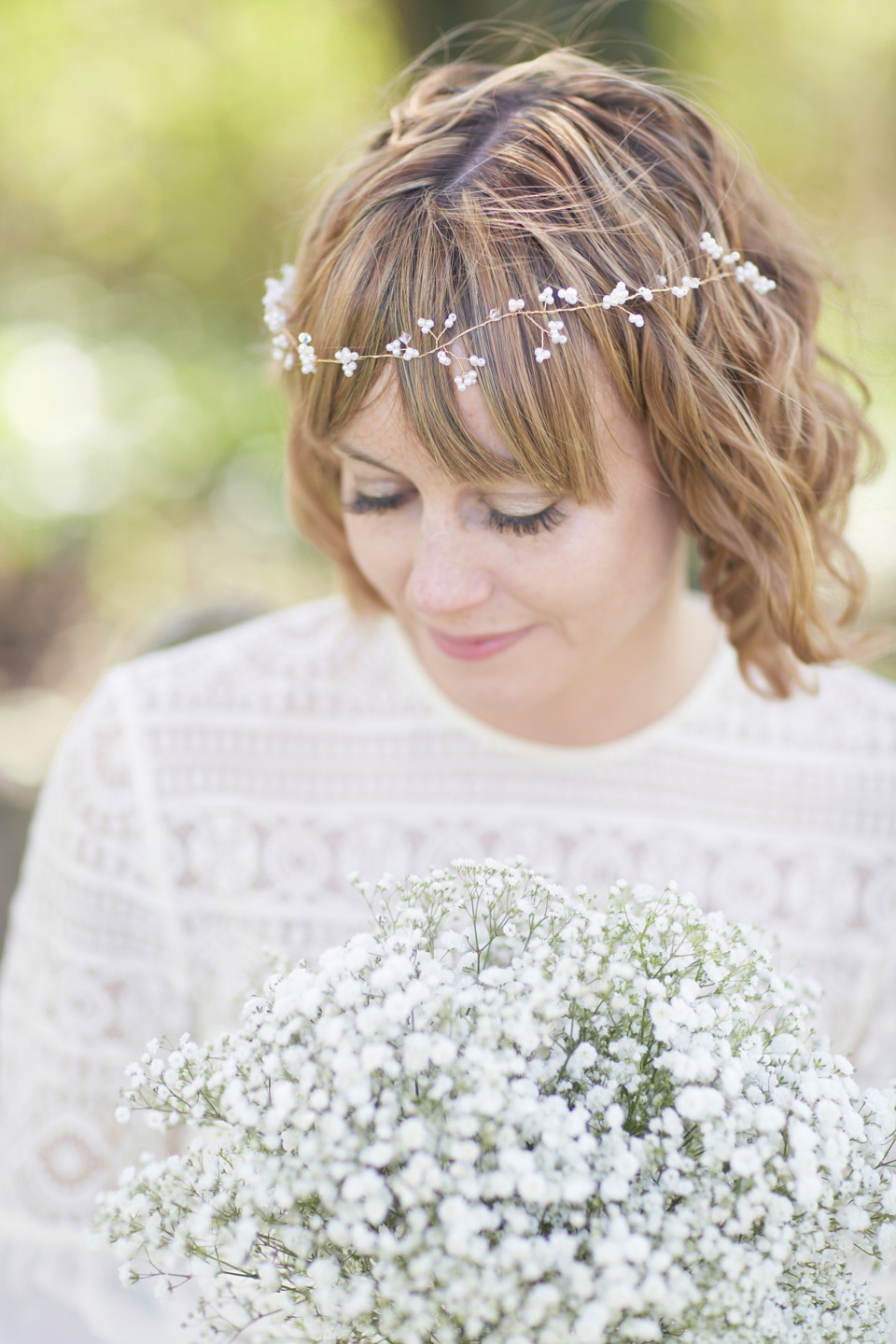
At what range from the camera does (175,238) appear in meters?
7.51

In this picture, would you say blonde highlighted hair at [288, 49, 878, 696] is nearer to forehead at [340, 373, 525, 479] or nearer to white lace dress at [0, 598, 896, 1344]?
forehead at [340, 373, 525, 479]

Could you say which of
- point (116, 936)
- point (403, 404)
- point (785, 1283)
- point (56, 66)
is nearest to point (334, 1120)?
point (785, 1283)

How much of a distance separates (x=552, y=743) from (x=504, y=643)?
48cm

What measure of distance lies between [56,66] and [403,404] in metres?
7.22

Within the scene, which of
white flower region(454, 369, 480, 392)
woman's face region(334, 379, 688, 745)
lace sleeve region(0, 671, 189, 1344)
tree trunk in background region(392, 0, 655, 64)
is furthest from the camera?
tree trunk in background region(392, 0, 655, 64)

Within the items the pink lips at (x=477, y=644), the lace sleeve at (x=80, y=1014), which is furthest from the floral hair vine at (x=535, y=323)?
the lace sleeve at (x=80, y=1014)

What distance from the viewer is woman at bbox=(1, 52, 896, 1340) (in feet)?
4.39

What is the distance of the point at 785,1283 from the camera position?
92 cm

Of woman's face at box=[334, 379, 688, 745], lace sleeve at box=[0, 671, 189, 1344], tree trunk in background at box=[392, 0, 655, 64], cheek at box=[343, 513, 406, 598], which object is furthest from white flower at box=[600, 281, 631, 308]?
tree trunk in background at box=[392, 0, 655, 64]

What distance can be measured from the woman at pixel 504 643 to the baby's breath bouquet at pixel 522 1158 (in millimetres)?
627

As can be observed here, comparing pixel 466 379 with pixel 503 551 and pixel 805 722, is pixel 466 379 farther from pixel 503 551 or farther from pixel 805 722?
pixel 805 722

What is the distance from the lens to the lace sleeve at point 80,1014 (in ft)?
5.73

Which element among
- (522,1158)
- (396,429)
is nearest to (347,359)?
(396,429)

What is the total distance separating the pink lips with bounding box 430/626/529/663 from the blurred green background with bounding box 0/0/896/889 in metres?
3.01
